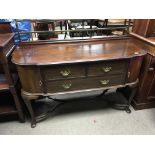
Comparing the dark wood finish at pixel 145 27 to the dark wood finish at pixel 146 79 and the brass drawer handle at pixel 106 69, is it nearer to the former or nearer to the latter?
the dark wood finish at pixel 146 79

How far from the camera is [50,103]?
6.86 feet

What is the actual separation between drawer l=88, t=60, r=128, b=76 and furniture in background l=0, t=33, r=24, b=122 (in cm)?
76

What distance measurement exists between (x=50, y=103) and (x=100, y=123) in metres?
0.73

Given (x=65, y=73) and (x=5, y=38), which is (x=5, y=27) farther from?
(x=65, y=73)

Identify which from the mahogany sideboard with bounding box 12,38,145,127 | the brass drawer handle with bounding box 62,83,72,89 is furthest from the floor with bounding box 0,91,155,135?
the brass drawer handle with bounding box 62,83,72,89

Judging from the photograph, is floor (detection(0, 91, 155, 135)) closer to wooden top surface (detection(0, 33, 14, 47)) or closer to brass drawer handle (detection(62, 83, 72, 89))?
brass drawer handle (detection(62, 83, 72, 89))

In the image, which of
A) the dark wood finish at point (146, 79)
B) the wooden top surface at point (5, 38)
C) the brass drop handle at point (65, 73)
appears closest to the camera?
the wooden top surface at point (5, 38)

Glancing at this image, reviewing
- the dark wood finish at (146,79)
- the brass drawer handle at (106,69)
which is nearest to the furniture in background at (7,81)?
the brass drawer handle at (106,69)

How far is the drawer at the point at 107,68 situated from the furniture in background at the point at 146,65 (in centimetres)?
33

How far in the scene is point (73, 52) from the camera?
4.99 feet

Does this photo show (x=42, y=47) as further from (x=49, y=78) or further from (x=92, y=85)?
(x=92, y=85)

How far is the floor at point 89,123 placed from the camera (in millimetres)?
1698

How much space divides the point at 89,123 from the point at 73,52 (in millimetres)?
862
